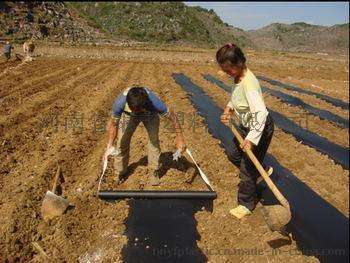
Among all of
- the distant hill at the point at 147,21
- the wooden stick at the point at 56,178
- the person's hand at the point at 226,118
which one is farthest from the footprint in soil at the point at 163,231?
the distant hill at the point at 147,21

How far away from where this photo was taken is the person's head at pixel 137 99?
4.07 meters

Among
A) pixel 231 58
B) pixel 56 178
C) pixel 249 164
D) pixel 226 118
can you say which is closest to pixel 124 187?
pixel 56 178

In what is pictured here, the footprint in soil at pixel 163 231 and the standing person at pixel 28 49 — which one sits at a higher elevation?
the footprint in soil at pixel 163 231

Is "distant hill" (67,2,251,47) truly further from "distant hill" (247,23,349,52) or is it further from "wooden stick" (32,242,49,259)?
"wooden stick" (32,242,49,259)

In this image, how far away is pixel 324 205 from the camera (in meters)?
5.38

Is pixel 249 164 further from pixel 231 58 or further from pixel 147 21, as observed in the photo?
pixel 147 21

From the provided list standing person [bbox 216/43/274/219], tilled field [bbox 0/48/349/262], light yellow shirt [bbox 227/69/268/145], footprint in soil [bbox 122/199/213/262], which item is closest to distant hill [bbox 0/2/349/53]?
tilled field [bbox 0/48/349/262]

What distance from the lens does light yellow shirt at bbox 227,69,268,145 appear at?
380 centimetres

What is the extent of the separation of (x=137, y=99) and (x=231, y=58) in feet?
3.36

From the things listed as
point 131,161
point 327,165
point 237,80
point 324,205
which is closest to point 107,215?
point 131,161

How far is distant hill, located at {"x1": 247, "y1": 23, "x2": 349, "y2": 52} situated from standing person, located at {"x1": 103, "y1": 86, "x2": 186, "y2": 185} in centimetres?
9946

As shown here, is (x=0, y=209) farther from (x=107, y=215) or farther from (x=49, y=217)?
(x=107, y=215)

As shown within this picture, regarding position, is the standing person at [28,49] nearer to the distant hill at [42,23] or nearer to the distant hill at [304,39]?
the distant hill at [42,23]

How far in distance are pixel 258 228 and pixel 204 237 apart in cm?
63
